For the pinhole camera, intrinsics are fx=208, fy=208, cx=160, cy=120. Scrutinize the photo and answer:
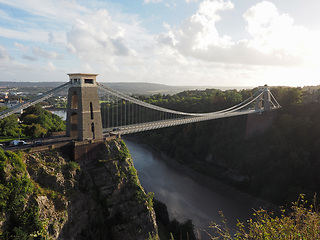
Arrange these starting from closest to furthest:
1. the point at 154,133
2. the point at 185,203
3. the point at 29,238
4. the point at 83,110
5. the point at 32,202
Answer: the point at 29,238, the point at 32,202, the point at 83,110, the point at 185,203, the point at 154,133

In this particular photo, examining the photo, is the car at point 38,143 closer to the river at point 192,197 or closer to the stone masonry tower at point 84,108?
the stone masonry tower at point 84,108

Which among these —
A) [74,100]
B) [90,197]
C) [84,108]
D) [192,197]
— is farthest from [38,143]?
[192,197]

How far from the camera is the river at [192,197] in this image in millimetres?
21938

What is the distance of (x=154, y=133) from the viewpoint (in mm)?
43469

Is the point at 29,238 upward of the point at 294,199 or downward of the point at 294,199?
upward

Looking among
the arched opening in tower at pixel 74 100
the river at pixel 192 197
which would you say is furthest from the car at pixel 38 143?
the river at pixel 192 197

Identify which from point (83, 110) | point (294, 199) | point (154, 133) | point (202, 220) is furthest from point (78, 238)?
point (154, 133)

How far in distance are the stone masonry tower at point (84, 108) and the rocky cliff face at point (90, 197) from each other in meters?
1.59

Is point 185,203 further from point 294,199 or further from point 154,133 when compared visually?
point 154,133

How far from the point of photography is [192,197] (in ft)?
82.9

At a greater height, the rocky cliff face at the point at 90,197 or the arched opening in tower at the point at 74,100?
the arched opening in tower at the point at 74,100

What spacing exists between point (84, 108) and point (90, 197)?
643cm

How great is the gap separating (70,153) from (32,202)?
420 centimetres

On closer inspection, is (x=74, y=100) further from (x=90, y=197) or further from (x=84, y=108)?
(x=90, y=197)
